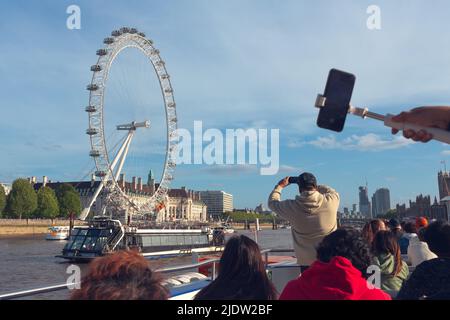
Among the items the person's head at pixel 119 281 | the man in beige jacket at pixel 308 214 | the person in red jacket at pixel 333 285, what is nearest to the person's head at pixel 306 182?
the man in beige jacket at pixel 308 214

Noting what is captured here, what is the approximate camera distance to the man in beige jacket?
4.01m

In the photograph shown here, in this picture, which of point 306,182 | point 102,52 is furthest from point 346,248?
point 102,52

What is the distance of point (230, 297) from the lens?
101 inches

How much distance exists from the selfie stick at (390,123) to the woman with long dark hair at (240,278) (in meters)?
1.14

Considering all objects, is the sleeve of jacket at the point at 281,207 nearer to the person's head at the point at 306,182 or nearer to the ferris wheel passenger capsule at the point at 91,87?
the person's head at the point at 306,182

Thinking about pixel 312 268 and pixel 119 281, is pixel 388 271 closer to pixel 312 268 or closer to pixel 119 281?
pixel 312 268

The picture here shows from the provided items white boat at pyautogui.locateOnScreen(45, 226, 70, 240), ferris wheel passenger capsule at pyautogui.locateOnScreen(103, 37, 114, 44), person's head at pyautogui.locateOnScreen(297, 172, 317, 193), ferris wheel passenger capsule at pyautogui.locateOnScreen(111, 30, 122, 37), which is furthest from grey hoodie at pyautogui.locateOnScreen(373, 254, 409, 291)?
white boat at pyautogui.locateOnScreen(45, 226, 70, 240)

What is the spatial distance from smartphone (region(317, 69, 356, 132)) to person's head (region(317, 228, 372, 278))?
1.20 metres

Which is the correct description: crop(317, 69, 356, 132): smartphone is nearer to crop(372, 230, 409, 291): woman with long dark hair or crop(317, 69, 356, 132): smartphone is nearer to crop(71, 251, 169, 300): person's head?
crop(71, 251, 169, 300): person's head

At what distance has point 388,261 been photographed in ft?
13.3

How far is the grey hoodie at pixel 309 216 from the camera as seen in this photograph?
402cm

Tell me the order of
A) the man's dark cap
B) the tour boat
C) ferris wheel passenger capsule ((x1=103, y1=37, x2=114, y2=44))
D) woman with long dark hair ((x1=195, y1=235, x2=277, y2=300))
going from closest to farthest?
woman with long dark hair ((x1=195, y1=235, x2=277, y2=300)) < the man's dark cap < the tour boat < ferris wheel passenger capsule ((x1=103, y1=37, x2=114, y2=44))

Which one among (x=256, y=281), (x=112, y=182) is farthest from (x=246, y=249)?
(x=112, y=182)

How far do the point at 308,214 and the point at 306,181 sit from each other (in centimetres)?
29
